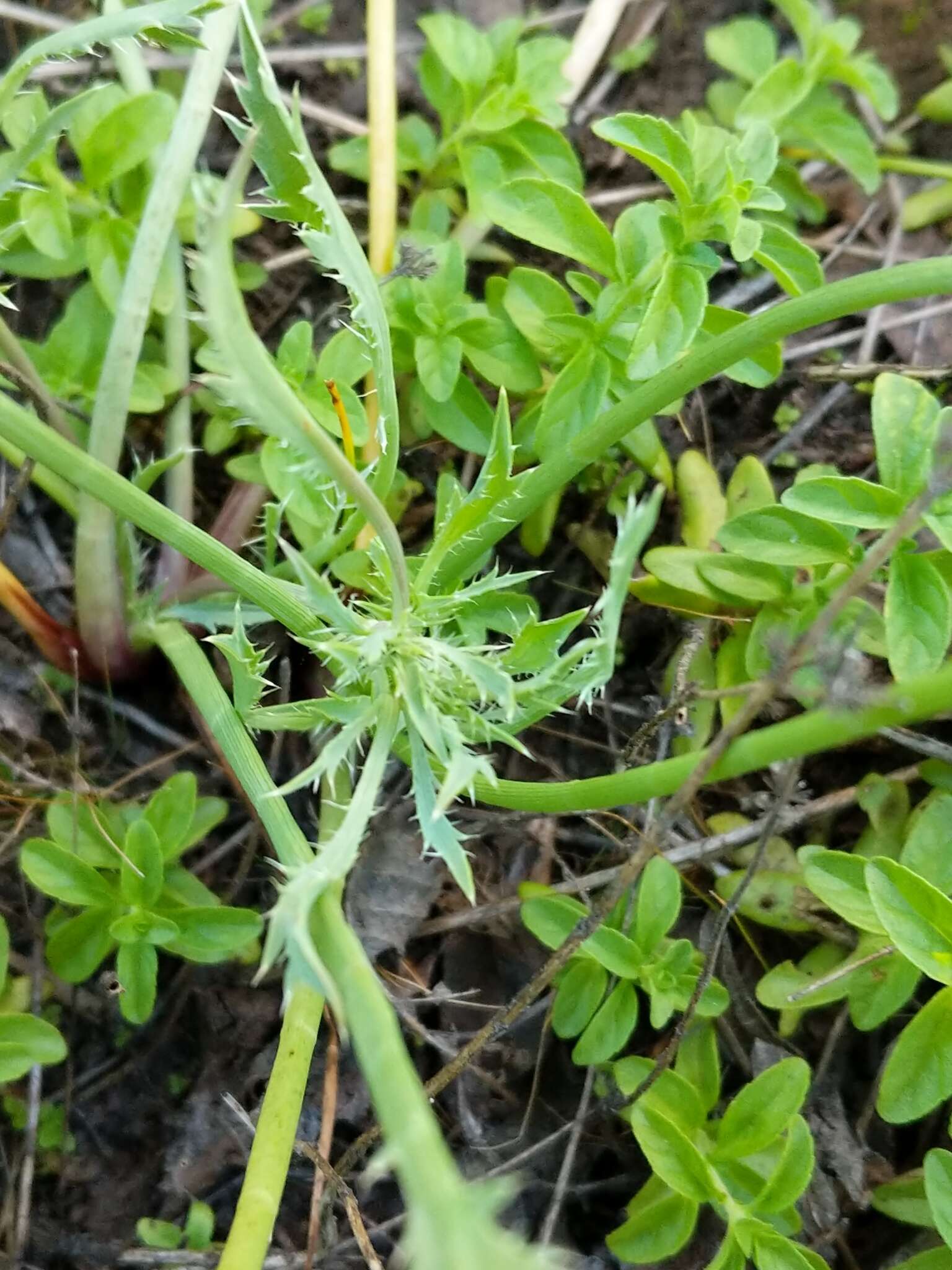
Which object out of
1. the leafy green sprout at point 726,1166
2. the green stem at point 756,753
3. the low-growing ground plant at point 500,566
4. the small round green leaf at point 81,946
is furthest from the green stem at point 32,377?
the leafy green sprout at point 726,1166

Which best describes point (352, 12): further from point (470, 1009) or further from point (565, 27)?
point (470, 1009)

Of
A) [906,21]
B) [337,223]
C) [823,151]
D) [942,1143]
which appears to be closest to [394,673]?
[337,223]

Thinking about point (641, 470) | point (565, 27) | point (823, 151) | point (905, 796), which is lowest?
point (905, 796)

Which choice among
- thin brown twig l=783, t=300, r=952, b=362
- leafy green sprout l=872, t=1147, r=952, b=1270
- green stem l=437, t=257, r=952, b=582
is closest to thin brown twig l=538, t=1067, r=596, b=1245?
leafy green sprout l=872, t=1147, r=952, b=1270

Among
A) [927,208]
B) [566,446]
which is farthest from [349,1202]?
[927,208]

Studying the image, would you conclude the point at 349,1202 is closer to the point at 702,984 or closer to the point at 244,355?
the point at 702,984

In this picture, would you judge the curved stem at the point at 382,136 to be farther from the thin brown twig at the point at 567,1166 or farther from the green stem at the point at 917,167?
the thin brown twig at the point at 567,1166

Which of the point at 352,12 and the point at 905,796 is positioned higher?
the point at 352,12

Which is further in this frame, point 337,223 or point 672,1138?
point 672,1138
